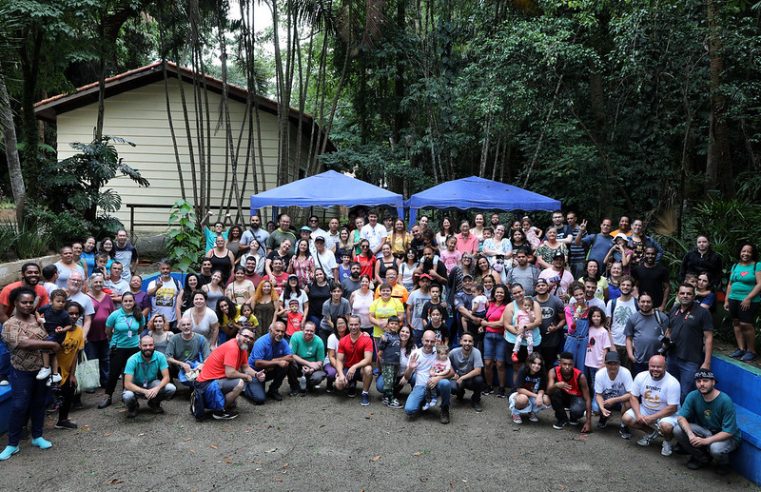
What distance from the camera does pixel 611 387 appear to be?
7.02 metres

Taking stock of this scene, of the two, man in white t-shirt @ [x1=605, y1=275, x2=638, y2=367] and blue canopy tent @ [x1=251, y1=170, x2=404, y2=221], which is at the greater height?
blue canopy tent @ [x1=251, y1=170, x2=404, y2=221]

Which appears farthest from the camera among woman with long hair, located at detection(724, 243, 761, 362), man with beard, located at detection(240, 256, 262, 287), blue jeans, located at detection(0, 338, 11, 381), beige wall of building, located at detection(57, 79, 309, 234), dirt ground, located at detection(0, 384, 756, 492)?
Answer: beige wall of building, located at detection(57, 79, 309, 234)

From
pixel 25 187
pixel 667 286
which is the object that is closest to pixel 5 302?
pixel 25 187

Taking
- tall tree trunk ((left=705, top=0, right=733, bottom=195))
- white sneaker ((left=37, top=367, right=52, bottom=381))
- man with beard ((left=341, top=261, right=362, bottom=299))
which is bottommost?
white sneaker ((left=37, top=367, right=52, bottom=381))

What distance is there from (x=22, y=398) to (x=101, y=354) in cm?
201

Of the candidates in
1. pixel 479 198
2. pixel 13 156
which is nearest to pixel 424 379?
pixel 479 198

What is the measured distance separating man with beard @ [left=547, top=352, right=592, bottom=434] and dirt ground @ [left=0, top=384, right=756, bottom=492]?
142mm

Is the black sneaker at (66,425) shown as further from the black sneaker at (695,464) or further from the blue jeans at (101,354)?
the black sneaker at (695,464)

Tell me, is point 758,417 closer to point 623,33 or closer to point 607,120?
point 623,33

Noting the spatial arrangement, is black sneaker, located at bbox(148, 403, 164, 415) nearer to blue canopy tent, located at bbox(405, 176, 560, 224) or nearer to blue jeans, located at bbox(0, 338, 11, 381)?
blue jeans, located at bbox(0, 338, 11, 381)

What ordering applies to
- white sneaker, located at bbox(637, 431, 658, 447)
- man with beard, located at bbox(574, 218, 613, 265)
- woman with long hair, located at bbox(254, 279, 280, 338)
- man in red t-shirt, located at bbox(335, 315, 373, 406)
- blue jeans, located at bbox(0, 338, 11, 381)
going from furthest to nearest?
1. man with beard, located at bbox(574, 218, 613, 265)
2. woman with long hair, located at bbox(254, 279, 280, 338)
3. man in red t-shirt, located at bbox(335, 315, 373, 406)
4. blue jeans, located at bbox(0, 338, 11, 381)
5. white sneaker, located at bbox(637, 431, 658, 447)

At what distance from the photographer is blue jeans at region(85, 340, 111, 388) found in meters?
7.80

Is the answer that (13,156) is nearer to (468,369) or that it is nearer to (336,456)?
(336,456)

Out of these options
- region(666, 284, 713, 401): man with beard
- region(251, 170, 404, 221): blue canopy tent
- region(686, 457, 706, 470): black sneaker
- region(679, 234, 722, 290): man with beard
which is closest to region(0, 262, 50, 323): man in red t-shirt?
region(251, 170, 404, 221): blue canopy tent
